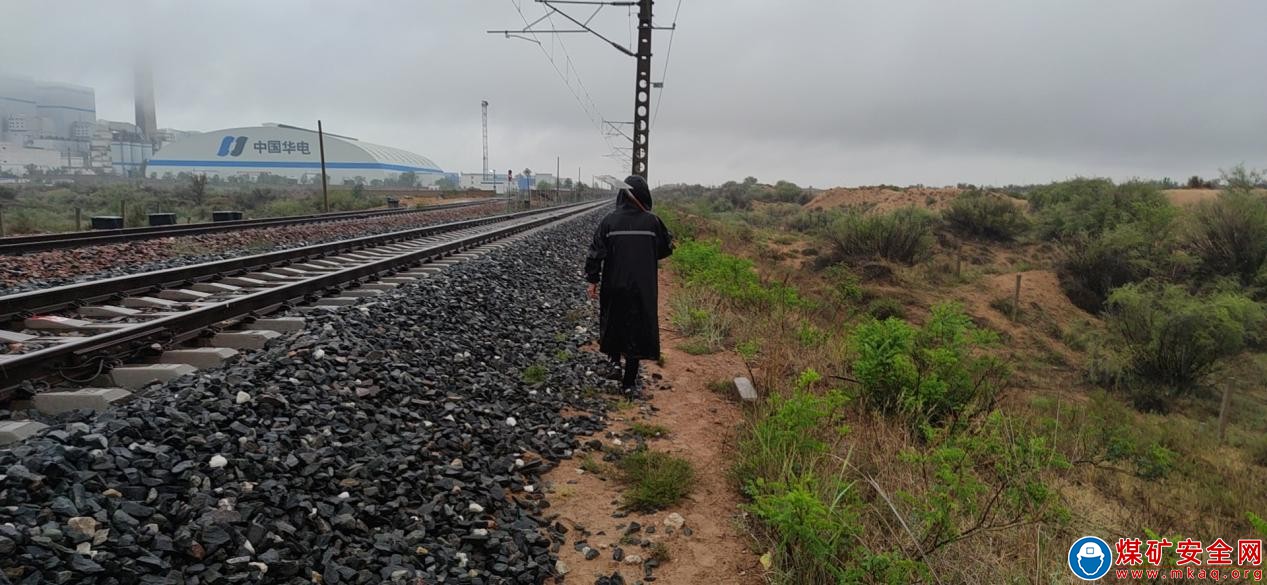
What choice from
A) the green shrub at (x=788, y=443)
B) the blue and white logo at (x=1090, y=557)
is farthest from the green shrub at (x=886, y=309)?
the blue and white logo at (x=1090, y=557)

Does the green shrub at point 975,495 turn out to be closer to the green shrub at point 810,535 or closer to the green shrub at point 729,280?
the green shrub at point 810,535

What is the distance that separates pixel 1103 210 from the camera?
26234mm

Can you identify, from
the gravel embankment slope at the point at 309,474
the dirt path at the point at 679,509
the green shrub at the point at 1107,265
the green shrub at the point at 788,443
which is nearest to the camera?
the gravel embankment slope at the point at 309,474

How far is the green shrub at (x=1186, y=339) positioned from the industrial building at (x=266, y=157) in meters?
86.0

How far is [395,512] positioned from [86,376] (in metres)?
2.60

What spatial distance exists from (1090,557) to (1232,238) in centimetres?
2243

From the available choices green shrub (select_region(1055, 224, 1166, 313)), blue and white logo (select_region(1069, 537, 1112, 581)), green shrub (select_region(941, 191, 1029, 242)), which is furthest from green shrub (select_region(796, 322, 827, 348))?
green shrub (select_region(941, 191, 1029, 242))

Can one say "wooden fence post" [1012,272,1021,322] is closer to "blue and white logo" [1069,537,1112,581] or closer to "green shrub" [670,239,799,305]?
"green shrub" [670,239,799,305]

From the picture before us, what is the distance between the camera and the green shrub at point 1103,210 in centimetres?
2266

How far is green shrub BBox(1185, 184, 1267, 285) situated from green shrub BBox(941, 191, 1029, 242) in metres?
10.0

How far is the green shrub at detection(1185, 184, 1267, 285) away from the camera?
18797 millimetres

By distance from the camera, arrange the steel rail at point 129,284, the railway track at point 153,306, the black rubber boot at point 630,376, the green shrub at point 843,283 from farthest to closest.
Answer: the green shrub at point 843,283, the steel rail at point 129,284, the black rubber boot at point 630,376, the railway track at point 153,306

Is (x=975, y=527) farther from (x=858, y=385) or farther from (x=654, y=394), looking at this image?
(x=654, y=394)

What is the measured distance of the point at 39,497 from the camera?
2572 mm
